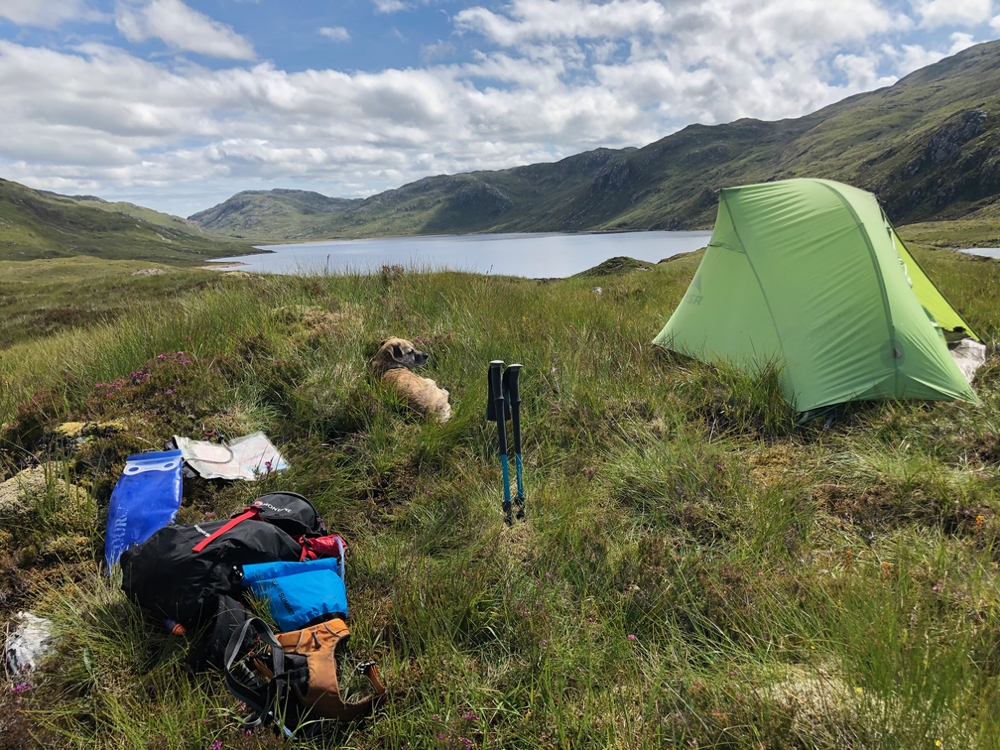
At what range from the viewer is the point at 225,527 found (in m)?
2.95

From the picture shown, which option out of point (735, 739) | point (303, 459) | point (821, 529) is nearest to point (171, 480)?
point (303, 459)

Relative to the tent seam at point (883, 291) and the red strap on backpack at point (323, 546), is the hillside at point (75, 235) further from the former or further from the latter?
the tent seam at point (883, 291)

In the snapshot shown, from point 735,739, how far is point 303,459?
3.57 metres

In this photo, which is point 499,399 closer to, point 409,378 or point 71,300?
point 409,378

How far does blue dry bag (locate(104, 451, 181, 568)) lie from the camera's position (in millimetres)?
3387

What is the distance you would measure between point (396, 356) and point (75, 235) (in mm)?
182803

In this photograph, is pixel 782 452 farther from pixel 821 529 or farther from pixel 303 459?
pixel 303 459

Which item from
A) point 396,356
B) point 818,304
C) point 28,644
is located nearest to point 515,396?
point 396,356

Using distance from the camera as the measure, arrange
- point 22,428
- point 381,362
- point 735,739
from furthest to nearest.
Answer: point 381,362
point 22,428
point 735,739

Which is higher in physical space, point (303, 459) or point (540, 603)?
point (303, 459)

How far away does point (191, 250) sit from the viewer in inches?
5999

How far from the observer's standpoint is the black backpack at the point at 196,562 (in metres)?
2.60

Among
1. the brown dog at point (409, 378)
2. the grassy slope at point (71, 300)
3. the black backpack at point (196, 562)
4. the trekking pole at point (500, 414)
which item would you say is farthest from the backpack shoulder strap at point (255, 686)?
the grassy slope at point (71, 300)

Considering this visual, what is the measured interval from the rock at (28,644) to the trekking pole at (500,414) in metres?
2.62
